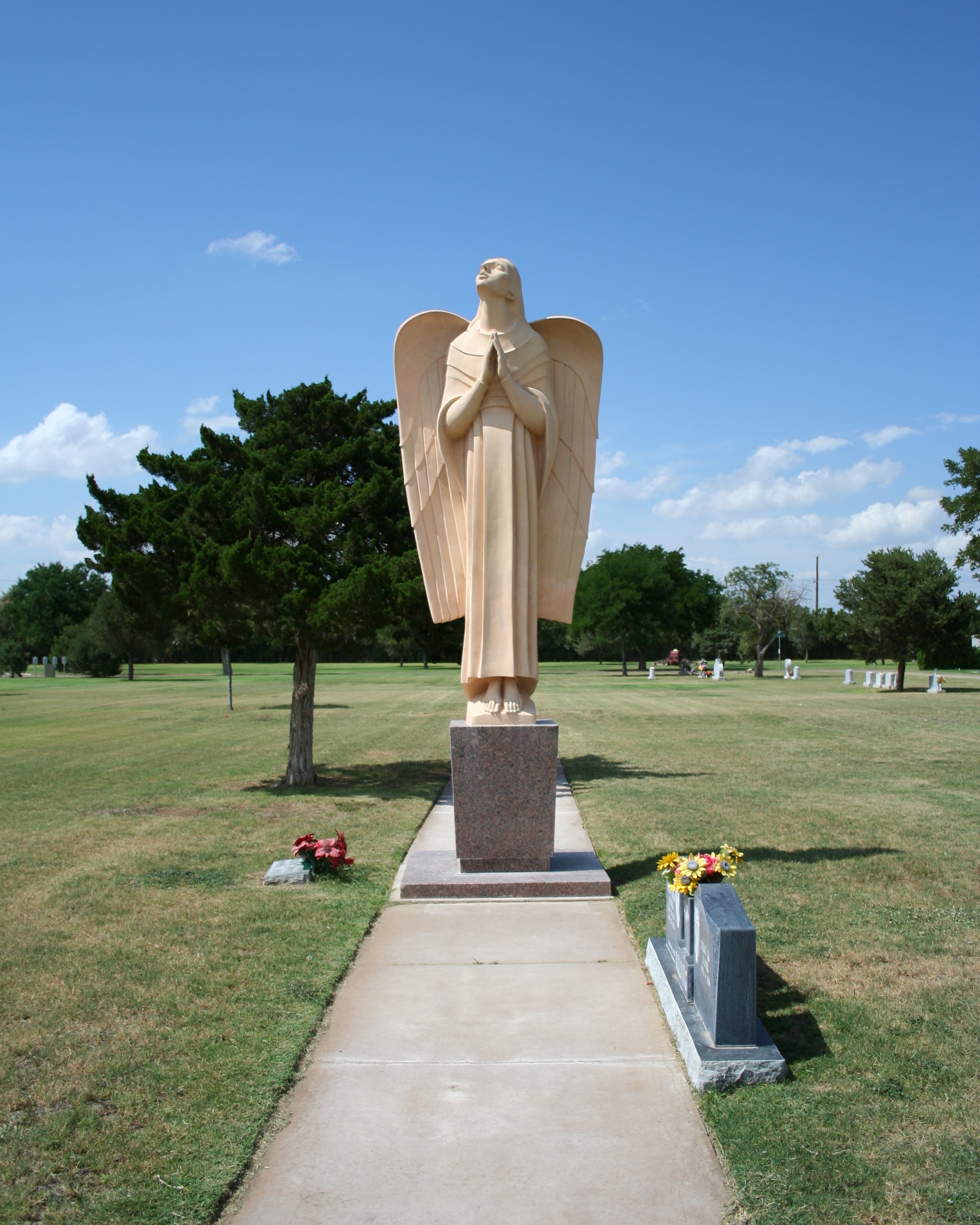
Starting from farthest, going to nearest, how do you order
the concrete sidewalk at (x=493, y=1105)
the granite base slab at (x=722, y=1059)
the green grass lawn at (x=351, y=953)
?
1. the granite base slab at (x=722, y=1059)
2. the green grass lawn at (x=351, y=953)
3. the concrete sidewalk at (x=493, y=1105)

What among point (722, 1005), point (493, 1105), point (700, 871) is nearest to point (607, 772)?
point (700, 871)

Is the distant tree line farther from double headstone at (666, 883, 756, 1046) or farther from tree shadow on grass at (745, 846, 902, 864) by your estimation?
double headstone at (666, 883, 756, 1046)

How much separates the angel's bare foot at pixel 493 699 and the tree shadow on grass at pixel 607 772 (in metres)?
6.22

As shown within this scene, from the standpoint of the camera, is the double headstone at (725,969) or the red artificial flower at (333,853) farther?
the red artificial flower at (333,853)

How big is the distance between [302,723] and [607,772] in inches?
188

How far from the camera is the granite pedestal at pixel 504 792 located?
6793 millimetres

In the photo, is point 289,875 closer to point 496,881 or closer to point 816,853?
point 496,881

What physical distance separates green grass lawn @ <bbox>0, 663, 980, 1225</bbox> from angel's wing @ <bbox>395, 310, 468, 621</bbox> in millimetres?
2554

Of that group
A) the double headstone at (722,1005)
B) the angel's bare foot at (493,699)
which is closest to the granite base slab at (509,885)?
the angel's bare foot at (493,699)

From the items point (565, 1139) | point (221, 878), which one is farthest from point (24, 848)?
point (565, 1139)

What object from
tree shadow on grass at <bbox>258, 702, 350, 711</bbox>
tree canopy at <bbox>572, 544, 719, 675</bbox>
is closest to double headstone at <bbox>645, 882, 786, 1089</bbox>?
tree shadow on grass at <bbox>258, 702, 350, 711</bbox>

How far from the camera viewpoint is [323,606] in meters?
11.4

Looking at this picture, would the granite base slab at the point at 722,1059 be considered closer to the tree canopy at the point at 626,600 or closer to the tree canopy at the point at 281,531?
the tree canopy at the point at 281,531

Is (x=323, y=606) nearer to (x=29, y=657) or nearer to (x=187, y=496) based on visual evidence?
(x=187, y=496)
